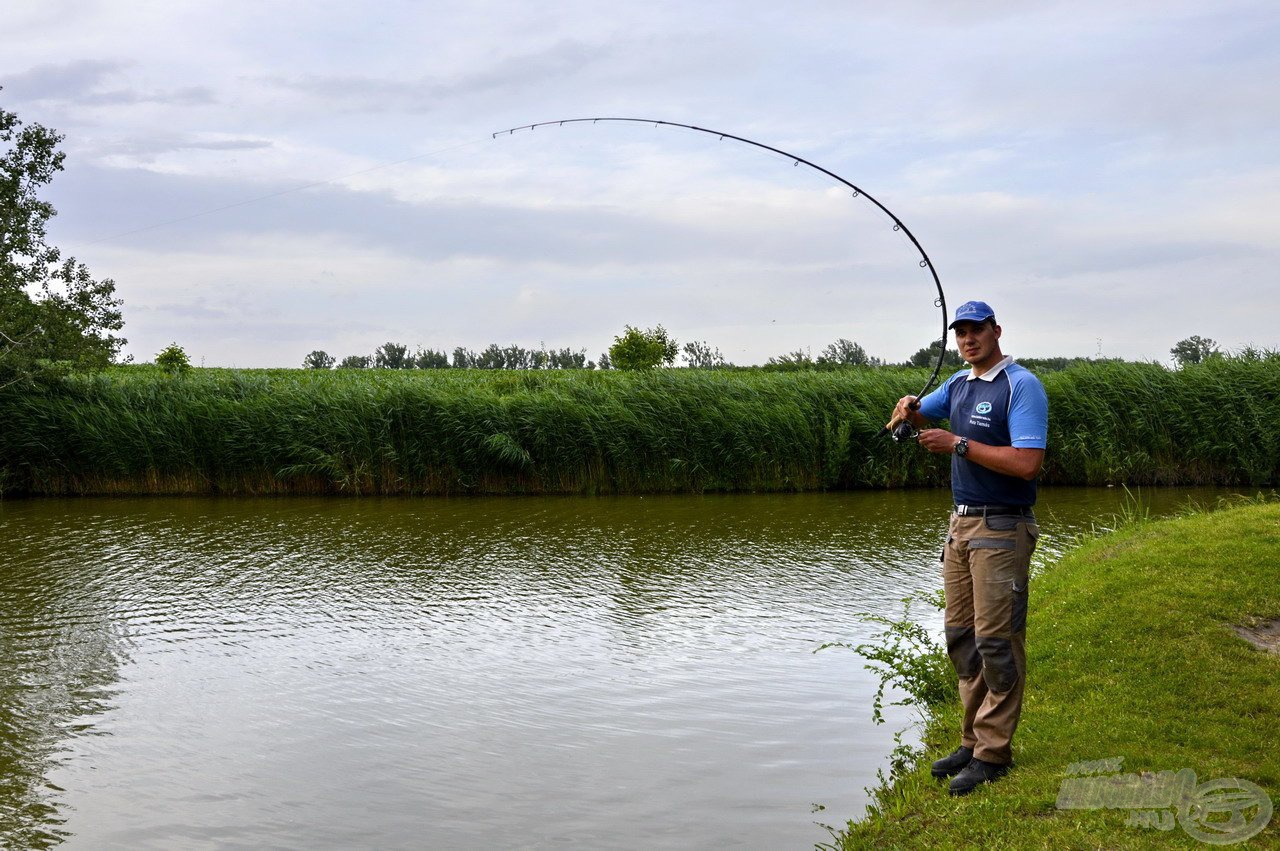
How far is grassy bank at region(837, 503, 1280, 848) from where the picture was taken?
4.24m

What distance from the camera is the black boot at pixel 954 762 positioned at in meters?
4.84

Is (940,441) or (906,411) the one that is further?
(906,411)

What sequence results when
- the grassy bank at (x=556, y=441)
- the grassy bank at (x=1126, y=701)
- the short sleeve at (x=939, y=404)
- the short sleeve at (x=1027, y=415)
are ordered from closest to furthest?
the grassy bank at (x=1126, y=701)
the short sleeve at (x=1027, y=415)
the short sleeve at (x=939, y=404)
the grassy bank at (x=556, y=441)

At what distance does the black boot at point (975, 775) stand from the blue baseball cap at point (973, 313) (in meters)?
1.98

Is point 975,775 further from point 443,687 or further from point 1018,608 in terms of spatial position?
point 443,687

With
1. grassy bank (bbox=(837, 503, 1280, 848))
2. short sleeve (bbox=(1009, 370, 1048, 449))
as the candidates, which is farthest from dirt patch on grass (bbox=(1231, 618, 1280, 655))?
short sleeve (bbox=(1009, 370, 1048, 449))

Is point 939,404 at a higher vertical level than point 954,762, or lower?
higher

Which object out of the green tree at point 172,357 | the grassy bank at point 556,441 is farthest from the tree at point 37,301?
the green tree at point 172,357

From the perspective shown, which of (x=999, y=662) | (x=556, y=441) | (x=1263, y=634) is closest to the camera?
(x=999, y=662)

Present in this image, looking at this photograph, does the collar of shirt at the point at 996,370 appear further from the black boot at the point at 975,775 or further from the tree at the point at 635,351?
the tree at the point at 635,351

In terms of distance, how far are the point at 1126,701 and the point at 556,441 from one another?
14.3m

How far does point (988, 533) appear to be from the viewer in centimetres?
449

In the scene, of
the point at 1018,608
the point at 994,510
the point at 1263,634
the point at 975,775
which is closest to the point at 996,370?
the point at 994,510

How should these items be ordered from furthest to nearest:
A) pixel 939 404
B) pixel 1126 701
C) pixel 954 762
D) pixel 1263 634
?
pixel 1263 634 → pixel 1126 701 → pixel 939 404 → pixel 954 762
